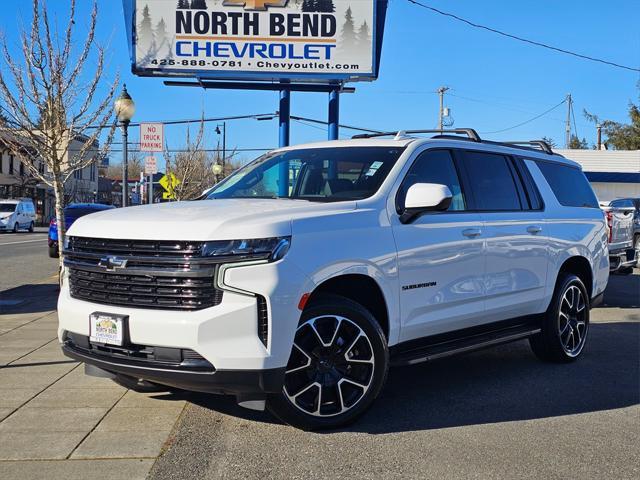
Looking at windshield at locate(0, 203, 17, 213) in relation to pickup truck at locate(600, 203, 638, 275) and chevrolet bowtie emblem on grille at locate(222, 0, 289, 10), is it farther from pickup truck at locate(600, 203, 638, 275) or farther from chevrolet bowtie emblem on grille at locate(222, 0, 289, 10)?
pickup truck at locate(600, 203, 638, 275)

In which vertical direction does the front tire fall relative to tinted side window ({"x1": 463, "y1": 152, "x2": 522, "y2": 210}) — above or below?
below

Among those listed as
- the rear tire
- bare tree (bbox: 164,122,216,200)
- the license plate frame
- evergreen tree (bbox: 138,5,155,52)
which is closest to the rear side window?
the rear tire

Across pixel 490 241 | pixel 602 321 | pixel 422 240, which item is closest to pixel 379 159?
pixel 422 240

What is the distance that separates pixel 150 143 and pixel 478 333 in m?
9.41

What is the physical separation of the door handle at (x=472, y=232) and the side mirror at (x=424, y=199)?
532 mm

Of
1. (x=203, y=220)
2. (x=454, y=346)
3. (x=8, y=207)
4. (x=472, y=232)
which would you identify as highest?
(x=203, y=220)

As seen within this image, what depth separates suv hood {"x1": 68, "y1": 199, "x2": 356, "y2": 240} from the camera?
396cm

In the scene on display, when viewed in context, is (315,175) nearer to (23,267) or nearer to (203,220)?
(203,220)

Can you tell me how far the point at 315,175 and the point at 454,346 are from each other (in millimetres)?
1780

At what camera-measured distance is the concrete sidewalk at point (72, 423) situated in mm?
3859

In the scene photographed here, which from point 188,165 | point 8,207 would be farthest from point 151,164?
point 8,207

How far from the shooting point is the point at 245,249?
3.92m

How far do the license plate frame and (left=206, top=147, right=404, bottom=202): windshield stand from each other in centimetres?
173

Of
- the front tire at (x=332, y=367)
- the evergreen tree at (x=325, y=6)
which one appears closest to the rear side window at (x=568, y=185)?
the front tire at (x=332, y=367)
